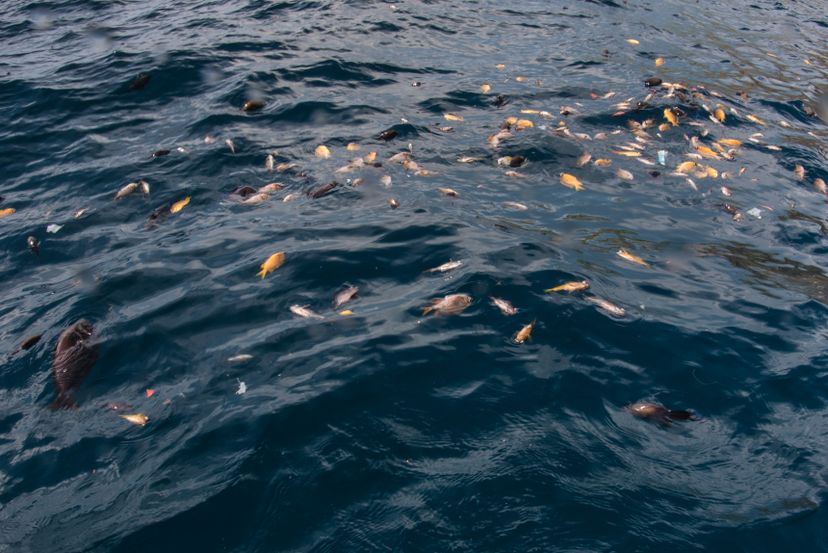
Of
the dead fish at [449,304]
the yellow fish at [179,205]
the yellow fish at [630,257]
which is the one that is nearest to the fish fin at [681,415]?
the dead fish at [449,304]

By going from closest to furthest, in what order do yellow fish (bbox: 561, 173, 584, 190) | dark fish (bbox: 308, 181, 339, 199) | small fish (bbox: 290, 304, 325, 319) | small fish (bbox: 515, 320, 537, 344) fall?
small fish (bbox: 515, 320, 537, 344) < small fish (bbox: 290, 304, 325, 319) < dark fish (bbox: 308, 181, 339, 199) < yellow fish (bbox: 561, 173, 584, 190)

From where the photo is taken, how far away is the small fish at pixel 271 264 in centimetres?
554

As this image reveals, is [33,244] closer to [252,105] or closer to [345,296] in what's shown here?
[345,296]

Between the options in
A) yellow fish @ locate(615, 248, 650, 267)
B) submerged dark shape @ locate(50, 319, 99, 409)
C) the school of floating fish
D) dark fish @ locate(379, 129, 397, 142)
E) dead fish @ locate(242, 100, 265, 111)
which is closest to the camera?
submerged dark shape @ locate(50, 319, 99, 409)

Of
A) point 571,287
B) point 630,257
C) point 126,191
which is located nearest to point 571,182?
point 630,257

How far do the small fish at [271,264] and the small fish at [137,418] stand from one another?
5.83 ft

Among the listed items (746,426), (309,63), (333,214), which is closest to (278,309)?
(333,214)

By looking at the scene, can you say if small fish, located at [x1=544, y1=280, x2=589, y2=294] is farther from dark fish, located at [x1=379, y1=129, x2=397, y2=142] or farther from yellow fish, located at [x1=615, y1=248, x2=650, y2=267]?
dark fish, located at [x1=379, y1=129, x2=397, y2=142]

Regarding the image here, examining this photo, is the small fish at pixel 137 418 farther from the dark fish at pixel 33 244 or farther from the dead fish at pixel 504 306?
the dark fish at pixel 33 244

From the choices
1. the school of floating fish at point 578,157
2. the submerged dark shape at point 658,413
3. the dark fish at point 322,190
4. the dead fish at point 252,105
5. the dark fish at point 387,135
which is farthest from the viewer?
the dead fish at point 252,105

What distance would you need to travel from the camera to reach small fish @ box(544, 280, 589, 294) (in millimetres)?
5289

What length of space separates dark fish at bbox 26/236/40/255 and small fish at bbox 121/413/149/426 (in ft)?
10.0

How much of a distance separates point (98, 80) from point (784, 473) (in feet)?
36.0

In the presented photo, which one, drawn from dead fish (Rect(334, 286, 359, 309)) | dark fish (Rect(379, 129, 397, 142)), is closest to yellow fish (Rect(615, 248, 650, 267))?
dead fish (Rect(334, 286, 359, 309))
